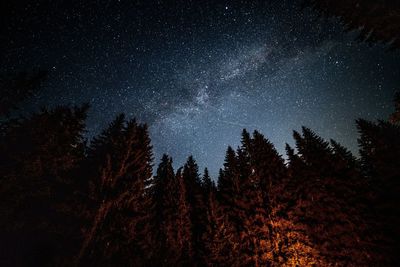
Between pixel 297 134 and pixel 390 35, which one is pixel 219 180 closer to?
pixel 297 134

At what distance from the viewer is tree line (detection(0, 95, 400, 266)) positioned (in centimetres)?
1512

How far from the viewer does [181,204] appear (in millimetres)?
27281

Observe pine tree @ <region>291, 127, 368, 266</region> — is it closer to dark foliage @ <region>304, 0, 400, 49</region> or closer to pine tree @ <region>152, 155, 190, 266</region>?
pine tree @ <region>152, 155, 190, 266</region>

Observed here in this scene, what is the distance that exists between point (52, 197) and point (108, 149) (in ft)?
22.1

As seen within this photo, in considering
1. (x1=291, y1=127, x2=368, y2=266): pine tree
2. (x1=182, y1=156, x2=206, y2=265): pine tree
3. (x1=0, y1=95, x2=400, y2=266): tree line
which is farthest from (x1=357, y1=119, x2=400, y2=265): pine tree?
(x1=182, y1=156, x2=206, y2=265): pine tree

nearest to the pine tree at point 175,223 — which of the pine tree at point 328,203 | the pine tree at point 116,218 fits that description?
the pine tree at point 116,218

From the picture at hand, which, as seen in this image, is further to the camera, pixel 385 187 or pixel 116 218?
pixel 385 187

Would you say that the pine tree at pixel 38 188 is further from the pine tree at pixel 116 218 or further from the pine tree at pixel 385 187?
the pine tree at pixel 385 187

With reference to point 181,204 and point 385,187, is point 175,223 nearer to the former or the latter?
point 181,204

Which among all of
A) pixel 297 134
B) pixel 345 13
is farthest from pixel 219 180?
pixel 345 13

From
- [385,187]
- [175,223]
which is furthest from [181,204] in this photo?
[385,187]

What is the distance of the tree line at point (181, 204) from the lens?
1512 cm

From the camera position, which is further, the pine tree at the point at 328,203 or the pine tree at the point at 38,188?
the pine tree at the point at 328,203

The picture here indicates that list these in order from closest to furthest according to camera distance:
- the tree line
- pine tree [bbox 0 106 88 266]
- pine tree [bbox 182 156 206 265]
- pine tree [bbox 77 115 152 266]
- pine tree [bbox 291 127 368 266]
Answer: pine tree [bbox 77 115 152 266], the tree line, pine tree [bbox 0 106 88 266], pine tree [bbox 291 127 368 266], pine tree [bbox 182 156 206 265]
